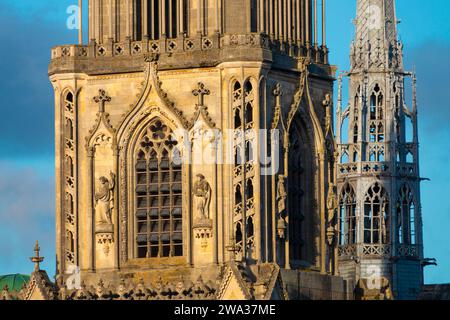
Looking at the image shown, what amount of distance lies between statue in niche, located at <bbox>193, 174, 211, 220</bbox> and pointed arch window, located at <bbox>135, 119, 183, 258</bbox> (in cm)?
89

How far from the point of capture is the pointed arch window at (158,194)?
10588cm

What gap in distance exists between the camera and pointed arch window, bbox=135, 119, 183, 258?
106 m

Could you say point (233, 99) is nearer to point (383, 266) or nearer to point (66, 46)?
point (66, 46)

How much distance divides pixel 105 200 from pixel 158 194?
1.79m

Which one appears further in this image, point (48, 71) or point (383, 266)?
point (383, 266)

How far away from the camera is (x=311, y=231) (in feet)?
354

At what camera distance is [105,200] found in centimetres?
10656

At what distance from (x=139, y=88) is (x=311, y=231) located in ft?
24.9

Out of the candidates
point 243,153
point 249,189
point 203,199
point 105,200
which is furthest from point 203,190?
point 105,200

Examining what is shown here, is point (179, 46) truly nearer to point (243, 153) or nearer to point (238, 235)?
point (243, 153)

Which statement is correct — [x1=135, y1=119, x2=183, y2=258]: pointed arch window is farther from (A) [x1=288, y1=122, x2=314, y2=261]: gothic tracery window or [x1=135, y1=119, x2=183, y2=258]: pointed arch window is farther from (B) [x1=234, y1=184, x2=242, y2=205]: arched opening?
(A) [x1=288, y1=122, x2=314, y2=261]: gothic tracery window

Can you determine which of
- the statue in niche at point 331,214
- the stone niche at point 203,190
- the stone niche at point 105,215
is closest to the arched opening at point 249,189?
the stone niche at point 203,190
